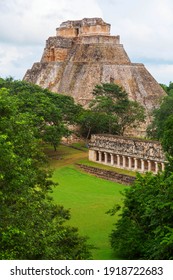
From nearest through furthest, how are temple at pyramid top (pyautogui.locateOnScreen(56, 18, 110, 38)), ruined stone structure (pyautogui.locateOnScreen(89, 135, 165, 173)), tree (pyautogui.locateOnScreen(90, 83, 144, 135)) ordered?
1. ruined stone structure (pyautogui.locateOnScreen(89, 135, 165, 173))
2. tree (pyautogui.locateOnScreen(90, 83, 144, 135))
3. temple at pyramid top (pyautogui.locateOnScreen(56, 18, 110, 38))

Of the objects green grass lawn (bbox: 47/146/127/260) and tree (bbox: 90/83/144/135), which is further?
tree (bbox: 90/83/144/135)

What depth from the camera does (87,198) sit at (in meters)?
37.4

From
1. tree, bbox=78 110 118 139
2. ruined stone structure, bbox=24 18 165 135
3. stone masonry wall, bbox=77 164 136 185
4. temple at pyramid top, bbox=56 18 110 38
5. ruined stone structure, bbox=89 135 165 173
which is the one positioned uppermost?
temple at pyramid top, bbox=56 18 110 38

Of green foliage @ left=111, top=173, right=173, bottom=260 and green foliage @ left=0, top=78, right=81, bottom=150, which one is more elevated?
green foliage @ left=0, top=78, right=81, bottom=150

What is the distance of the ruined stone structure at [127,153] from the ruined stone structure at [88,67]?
516 inches

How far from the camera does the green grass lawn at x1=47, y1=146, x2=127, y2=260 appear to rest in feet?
92.6

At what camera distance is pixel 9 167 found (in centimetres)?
1795

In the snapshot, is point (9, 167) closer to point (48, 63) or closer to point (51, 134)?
point (51, 134)

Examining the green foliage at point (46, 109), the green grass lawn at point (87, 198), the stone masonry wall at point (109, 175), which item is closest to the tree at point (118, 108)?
the green foliage at point (46, 109)

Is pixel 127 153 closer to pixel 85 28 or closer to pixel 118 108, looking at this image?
pixel 118 108

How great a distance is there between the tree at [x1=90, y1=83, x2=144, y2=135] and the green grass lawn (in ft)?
17.8

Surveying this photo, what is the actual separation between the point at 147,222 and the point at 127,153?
2343 centimetres

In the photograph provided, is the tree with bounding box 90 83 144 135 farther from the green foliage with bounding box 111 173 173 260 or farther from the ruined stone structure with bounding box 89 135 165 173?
the green foliage with bounding box 111 173 173 260

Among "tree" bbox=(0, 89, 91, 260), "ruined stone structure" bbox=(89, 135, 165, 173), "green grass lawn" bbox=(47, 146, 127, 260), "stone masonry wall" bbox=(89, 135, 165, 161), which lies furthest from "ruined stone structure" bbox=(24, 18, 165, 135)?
"tree" bbox=(0, 89, 91, 260)
